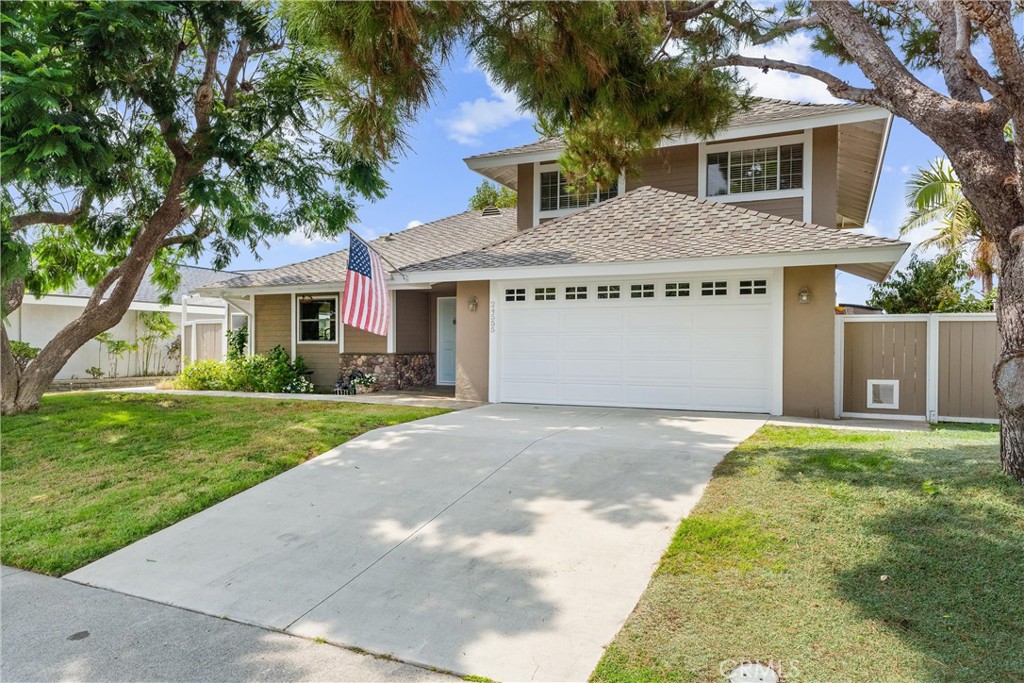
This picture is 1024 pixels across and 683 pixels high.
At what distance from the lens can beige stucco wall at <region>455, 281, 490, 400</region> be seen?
1193 cm

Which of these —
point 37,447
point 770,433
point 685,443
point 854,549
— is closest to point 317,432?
point 37,447

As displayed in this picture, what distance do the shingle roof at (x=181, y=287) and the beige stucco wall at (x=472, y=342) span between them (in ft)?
29.7

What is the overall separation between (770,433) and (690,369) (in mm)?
2673

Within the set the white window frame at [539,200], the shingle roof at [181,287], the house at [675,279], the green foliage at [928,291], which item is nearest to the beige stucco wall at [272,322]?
the house at [675,279]

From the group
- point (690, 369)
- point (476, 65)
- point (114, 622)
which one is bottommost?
point (114, 622)

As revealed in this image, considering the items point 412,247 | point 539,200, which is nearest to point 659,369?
point 539,200

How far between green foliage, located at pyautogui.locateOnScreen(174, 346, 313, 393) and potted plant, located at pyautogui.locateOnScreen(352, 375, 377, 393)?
1.53m

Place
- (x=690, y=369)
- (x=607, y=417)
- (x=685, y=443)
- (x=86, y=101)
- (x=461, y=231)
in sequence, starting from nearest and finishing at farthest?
(x=685, y=443) → (x=86, y=101) → (x=607, y=417) → (x=690, y=369) → (x=461, y=231)

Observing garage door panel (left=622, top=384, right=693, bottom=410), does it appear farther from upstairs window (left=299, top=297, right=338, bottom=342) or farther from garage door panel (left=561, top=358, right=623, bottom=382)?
upstairs window (left=299, top=297, right=338, bottom=342)

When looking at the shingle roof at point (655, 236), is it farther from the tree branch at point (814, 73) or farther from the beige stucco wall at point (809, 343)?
the tree branch at point (814, 73)

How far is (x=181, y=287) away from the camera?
2373 cm

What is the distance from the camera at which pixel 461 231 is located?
17.8 metres

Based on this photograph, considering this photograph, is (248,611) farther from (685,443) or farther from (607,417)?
(607,417)

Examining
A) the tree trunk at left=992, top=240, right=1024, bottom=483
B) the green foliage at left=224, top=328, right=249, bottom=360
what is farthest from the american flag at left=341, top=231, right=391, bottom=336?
the tree trunk at left=992, top=240, right=1024, bottom=483
